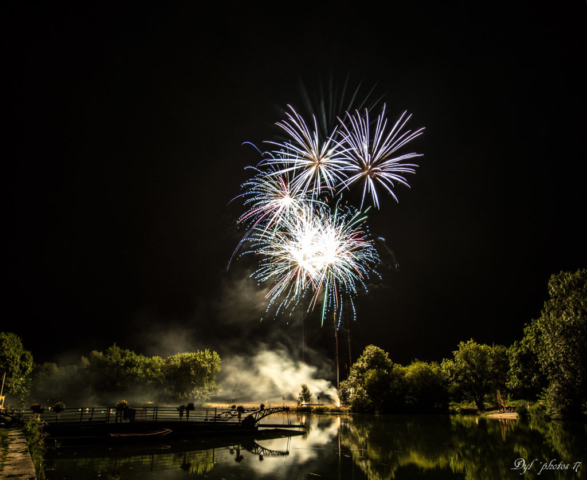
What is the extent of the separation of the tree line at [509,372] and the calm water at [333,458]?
28.9 ft

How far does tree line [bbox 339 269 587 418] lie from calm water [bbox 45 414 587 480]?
28.9 ft

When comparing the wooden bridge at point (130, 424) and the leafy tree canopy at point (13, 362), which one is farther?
the leafy tree canopy at point (13, 362)

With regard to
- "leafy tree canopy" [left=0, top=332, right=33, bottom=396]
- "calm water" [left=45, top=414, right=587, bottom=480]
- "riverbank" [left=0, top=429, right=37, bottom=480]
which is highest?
"leafy tree canopy" [left=0, top=332, right=33, bottom=396]

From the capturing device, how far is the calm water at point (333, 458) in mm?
14992

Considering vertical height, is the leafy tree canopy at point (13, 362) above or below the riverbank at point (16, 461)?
above

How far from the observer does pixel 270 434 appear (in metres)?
31.3

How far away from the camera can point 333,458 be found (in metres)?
18.7

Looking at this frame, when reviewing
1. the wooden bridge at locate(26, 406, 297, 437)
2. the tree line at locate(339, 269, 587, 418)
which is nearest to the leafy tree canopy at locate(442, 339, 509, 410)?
the tree line at locate(339, 269, 587, 418)

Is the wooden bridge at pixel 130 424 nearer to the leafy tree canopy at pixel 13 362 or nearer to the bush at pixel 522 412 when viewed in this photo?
the leafy tree canopy at pixel 13 362

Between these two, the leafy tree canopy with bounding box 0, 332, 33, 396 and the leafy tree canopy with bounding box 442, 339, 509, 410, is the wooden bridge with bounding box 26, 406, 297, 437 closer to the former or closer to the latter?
the leafy tree canopy with bounding box 0, 332, 33, 396

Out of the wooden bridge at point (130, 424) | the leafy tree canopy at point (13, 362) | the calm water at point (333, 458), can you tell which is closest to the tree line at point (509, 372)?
the calm water at point (333, 458)

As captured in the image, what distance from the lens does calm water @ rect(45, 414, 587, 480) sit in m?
15.0

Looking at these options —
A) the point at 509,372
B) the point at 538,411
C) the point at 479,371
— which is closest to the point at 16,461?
the point at 538,411

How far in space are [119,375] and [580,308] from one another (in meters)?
71.7
